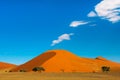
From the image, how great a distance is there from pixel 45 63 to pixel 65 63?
12838 millimetres

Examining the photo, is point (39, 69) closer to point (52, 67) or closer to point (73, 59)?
point (52, 67)

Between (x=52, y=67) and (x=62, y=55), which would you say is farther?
(x=62, y=55)

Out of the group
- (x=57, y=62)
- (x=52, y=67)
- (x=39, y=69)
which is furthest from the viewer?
(x=57, y=62)

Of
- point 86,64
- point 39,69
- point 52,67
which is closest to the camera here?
point 39,69

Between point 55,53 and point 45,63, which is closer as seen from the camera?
point 45,63

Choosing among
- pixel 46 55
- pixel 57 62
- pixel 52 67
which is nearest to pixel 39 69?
pixel 52 67

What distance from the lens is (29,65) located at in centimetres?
16688

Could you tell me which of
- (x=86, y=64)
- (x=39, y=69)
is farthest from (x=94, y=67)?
(x=39, y=69)

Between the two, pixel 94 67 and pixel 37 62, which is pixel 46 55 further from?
pixel 94 67

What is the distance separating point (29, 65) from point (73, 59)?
25.8m

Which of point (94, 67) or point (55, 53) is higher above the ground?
Answer: point (55, 53)

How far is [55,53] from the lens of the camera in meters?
176

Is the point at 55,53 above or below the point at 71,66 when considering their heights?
above

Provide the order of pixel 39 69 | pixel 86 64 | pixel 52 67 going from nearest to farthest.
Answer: pixel 39 69, pixel 52 67, pixel 86 64
